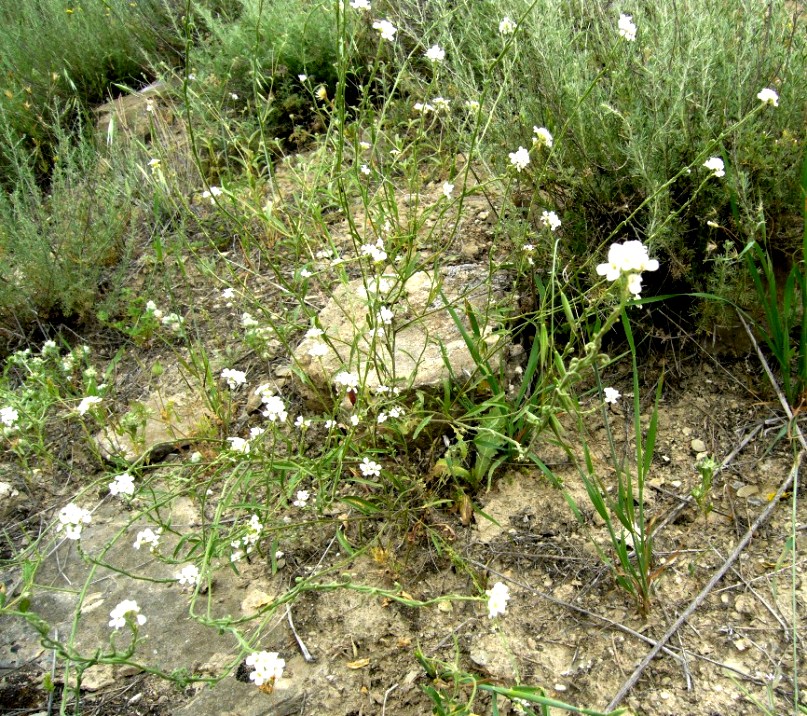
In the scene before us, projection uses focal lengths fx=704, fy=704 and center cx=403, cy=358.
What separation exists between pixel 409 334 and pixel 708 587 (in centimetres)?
124

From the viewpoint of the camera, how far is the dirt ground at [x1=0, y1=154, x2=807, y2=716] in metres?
1.68

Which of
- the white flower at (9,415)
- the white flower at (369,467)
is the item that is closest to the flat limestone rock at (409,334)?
the white flower at (369,467)

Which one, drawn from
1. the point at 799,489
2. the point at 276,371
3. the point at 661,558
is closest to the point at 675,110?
the point at 799,489

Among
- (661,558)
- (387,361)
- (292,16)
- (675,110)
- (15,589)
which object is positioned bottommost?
(661,558)

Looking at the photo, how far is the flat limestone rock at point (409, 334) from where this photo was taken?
2074 mm

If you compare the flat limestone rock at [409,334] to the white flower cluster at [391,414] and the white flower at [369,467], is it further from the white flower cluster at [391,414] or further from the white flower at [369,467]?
the white flower at [369,467]

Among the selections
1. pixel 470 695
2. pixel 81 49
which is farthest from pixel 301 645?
pixel 81 49

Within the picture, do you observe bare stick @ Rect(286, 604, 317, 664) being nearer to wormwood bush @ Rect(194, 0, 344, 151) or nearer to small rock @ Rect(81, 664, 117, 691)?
small rock @ Rect(81, 664, 117, 691)

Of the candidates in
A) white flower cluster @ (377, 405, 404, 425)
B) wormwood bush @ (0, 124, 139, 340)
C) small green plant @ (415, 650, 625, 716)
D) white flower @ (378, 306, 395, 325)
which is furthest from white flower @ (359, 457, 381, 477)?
wormwood bush @ (0, 124, 139, 340)

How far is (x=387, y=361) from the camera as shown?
2.30 m

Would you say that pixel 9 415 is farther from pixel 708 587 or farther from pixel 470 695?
pixel 708 587

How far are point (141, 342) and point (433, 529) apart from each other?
1.66 meters

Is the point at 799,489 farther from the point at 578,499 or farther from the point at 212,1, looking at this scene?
the point at 212,1

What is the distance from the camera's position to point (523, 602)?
1860mm
